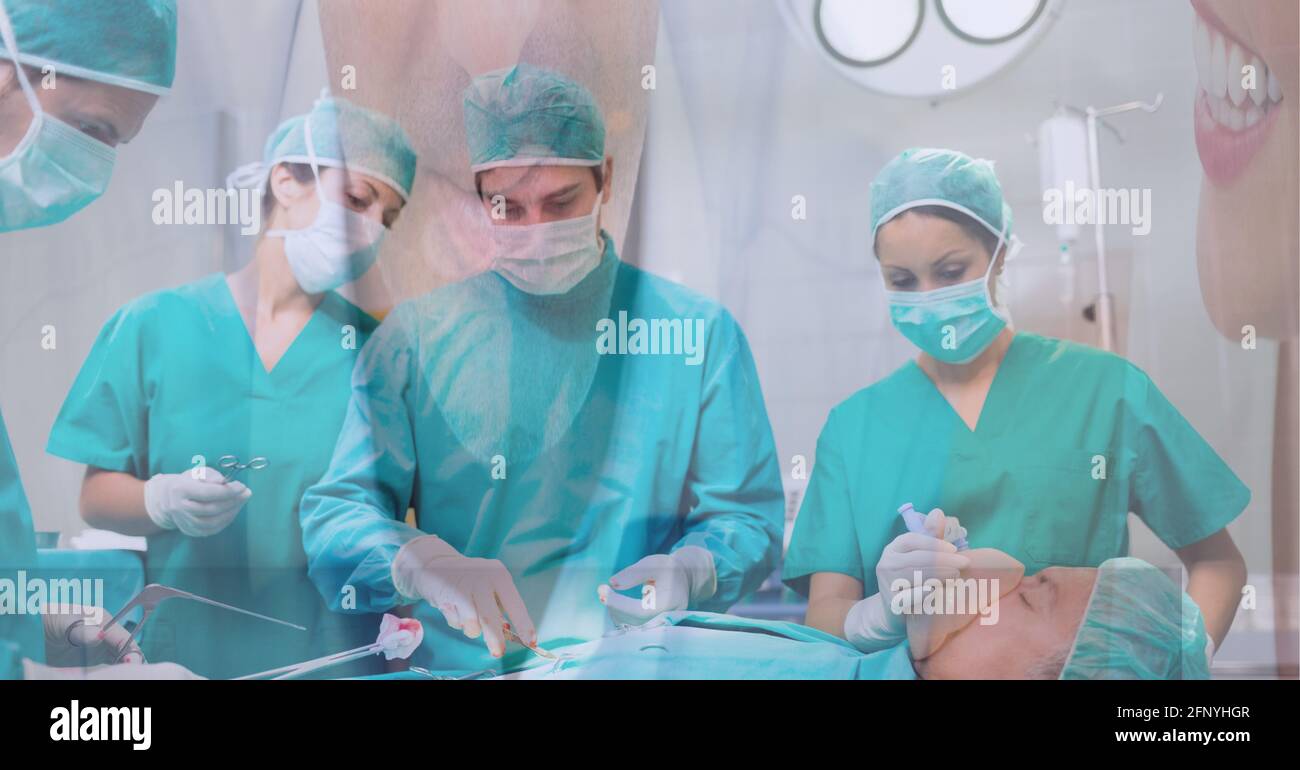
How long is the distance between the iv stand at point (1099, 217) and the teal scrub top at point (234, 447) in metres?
1.75

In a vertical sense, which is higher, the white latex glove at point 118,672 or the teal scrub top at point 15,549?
the teal scrub top at point 15,549

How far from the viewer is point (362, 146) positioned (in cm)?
251

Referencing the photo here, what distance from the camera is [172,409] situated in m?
2.53

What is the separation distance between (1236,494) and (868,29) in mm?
1418

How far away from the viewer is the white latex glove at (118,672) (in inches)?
99.8

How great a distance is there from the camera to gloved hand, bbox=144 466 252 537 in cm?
251

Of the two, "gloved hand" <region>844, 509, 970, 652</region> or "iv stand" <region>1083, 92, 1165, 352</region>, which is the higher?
"iv stand" <region>1083, 92, 1165, 352</region>

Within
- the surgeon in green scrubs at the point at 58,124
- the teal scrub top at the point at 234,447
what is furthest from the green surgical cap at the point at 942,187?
the surgeon in green scrubs at the point at 58,124

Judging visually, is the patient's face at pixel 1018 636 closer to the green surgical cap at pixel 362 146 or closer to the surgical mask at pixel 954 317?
the surgical mask at pixel 954 317

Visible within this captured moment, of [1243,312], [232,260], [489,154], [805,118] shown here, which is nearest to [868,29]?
[805,118]

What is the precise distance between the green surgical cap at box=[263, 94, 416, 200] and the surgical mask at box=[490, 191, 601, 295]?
268 mm
